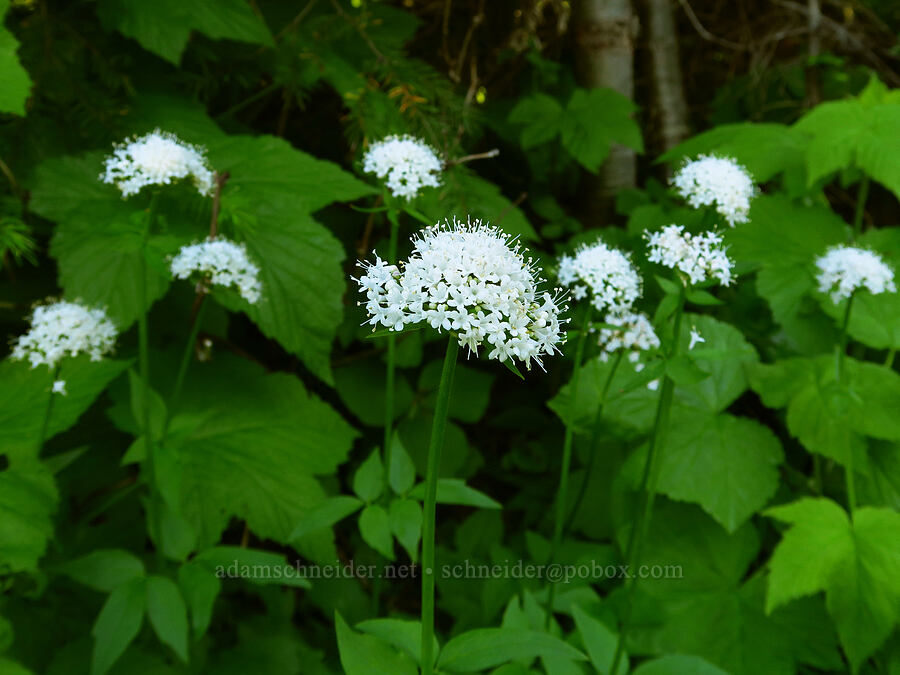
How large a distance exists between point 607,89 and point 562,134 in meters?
0.26

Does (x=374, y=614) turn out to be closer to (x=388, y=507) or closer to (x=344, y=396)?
(x=388, y=507)

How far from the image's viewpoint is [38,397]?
5.15ft

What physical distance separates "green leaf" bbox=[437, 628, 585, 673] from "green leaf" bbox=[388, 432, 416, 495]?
490mm

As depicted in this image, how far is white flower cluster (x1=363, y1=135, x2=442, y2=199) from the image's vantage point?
158 centimetres

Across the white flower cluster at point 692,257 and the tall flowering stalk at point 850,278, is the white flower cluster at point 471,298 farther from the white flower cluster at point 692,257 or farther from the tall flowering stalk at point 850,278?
the tall flowering stalk at point 850,278

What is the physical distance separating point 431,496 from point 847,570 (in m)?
1.16

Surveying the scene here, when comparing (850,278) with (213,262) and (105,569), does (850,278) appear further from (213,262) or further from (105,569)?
(105,569)

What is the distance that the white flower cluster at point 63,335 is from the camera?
5.01 feet

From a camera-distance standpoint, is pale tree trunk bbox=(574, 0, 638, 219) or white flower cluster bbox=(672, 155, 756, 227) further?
pale tree trunk bbox=(574, 0, 638, 219)

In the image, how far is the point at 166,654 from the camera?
5.10 ft

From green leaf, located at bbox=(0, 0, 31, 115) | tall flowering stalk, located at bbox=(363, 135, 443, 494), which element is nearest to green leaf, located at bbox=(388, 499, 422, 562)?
tall flowering stalk, located at bbox=(363, 135, 443, 494)

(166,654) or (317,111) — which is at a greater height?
(317,111)

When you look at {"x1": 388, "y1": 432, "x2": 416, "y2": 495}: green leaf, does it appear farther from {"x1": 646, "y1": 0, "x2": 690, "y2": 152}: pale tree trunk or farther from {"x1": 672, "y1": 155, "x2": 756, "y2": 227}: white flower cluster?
{"x1": 646, "y1": 0, "x2": 690, "y2": 152}: pale tree trunk

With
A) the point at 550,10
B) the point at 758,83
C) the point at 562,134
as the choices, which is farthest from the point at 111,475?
the point at 758,83
